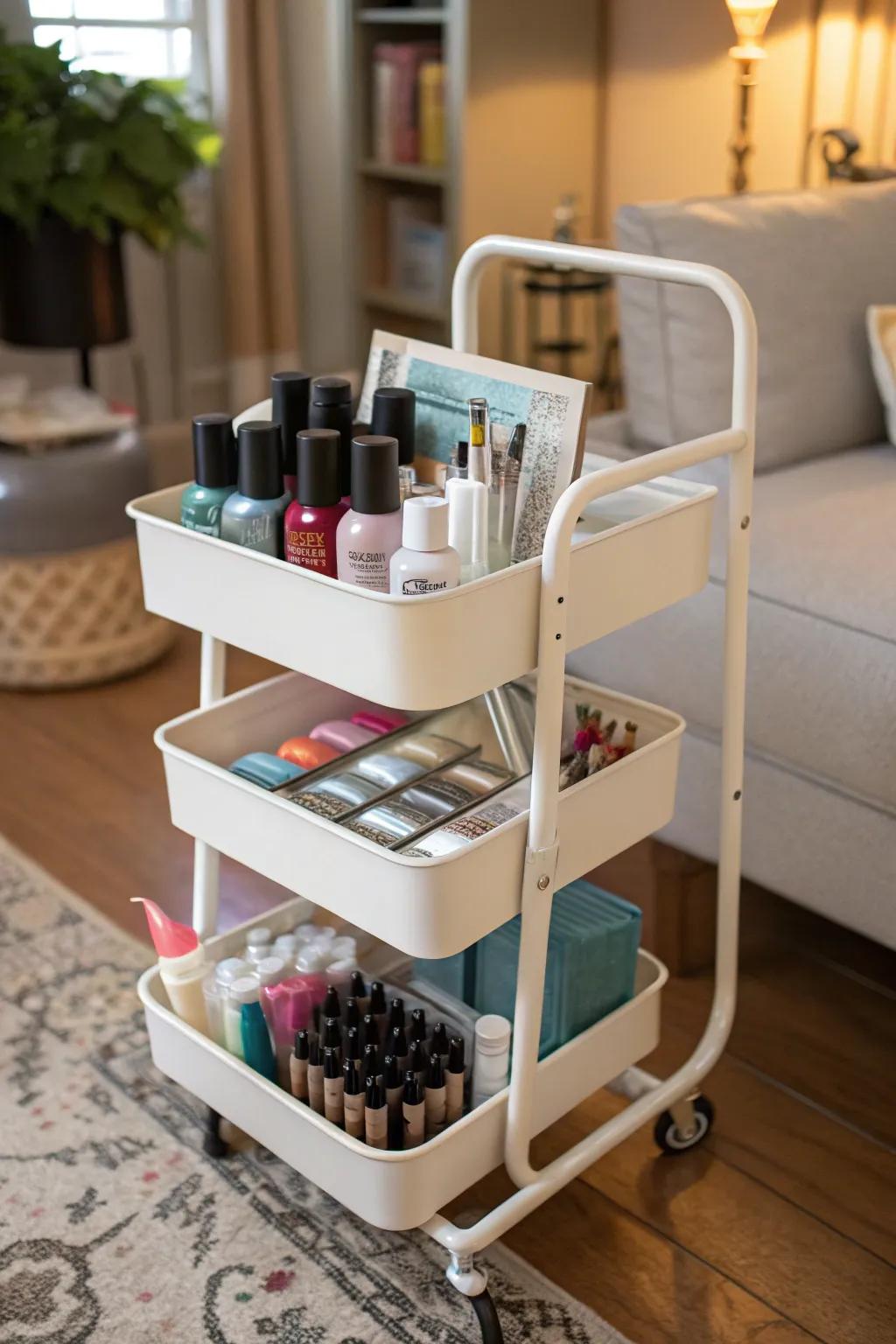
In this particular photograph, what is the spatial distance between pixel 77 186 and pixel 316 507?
1407mm

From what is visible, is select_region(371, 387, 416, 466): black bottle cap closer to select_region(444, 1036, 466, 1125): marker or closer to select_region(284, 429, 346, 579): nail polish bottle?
select_region(284, 429, 346, 579): nail polish bottle

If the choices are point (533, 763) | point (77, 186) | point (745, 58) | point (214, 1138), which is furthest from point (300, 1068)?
point (745, 58)

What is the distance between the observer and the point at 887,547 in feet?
4.93

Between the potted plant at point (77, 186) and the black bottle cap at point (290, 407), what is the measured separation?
125cm

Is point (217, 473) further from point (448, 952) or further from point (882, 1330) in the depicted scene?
point (882, 1330)

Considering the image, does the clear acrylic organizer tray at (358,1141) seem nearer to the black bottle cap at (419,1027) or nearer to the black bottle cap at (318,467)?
the black bottle cap at (419,1027)

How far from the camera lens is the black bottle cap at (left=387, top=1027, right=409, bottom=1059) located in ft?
3.78

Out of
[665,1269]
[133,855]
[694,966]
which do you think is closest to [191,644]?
[133,855]

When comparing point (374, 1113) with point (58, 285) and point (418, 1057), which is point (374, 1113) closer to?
point (418, 1057)

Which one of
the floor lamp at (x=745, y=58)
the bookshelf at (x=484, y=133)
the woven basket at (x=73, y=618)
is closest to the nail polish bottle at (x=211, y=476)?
the woven basket at (x=73, y=618)

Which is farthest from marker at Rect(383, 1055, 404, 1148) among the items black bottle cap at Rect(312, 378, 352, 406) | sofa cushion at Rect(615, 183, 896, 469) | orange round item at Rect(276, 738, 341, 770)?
sofa cushion at Rect(615, 183, 896, 469)

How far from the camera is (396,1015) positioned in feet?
3.86

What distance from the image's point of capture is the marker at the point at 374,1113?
3.60 feet

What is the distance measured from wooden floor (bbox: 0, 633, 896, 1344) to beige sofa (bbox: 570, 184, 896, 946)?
0.17 m
